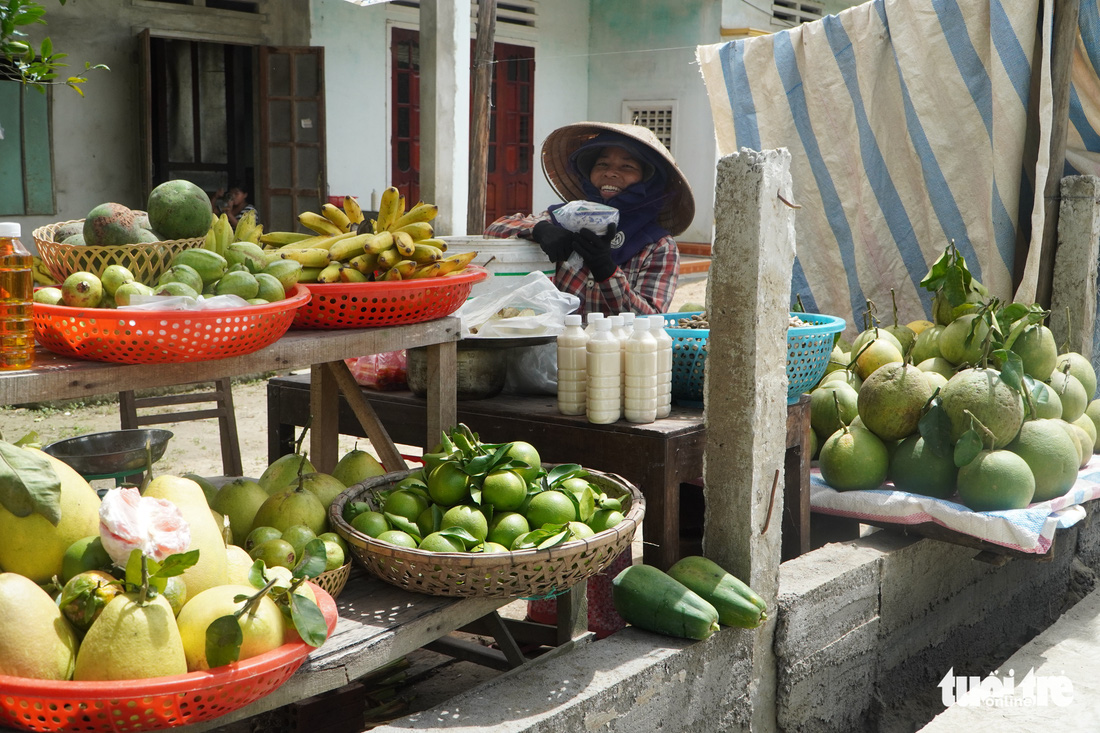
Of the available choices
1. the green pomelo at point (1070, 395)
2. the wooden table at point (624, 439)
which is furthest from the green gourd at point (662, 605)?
the green pomelo at point (1070, 395)

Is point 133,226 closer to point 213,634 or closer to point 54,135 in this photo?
point 213,634

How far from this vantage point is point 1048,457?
331cm

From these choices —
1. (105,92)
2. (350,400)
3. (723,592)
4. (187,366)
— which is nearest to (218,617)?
(187,366)

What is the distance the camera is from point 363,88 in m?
9.01

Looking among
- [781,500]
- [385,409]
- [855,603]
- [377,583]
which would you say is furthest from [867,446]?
[377,583]

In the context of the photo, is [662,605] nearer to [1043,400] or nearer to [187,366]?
[187,366]

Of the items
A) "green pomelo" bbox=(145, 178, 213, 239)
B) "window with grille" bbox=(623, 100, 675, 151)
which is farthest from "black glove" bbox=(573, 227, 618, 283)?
"window with grille" bbox=(623, 100, 675, 151)

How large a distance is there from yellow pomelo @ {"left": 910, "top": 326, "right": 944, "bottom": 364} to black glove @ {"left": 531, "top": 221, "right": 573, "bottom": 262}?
1.40 m

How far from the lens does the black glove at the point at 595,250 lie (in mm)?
3811

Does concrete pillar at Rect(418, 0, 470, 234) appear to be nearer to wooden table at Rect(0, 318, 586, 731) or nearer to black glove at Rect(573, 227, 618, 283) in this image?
black glove at Rect(573, 227, 618, 283)

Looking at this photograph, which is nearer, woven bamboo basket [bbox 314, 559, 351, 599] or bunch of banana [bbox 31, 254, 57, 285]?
woven bamboo basket [bbox 314, 559, 351, 599]

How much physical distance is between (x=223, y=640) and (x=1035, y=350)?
3190 mm

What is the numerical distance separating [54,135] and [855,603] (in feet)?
23.0

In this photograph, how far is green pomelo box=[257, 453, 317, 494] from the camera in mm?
2336
